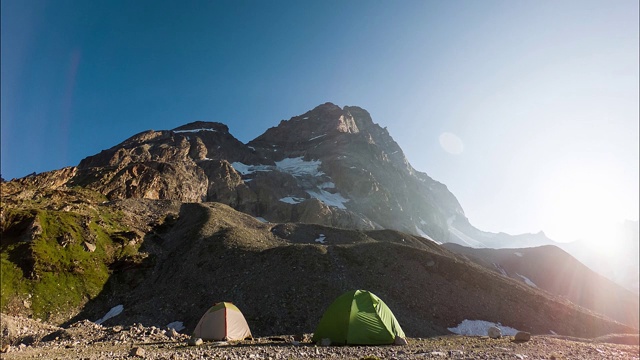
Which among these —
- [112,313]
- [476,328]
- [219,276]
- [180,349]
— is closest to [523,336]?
[476,328]

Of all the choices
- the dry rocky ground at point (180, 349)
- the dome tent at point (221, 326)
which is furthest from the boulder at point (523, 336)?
the dome tent at point (221, 326)

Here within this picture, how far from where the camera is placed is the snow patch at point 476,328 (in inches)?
1538

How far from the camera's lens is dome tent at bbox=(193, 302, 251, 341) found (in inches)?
1004

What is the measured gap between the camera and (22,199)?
71.6 meters

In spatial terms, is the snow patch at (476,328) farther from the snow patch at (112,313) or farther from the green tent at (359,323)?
the snow patch at (112,313)

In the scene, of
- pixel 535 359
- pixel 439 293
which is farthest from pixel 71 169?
pixel 535 359

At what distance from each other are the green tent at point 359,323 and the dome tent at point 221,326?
6.59 metres

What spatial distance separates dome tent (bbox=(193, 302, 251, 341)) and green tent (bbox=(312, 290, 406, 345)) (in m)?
6.59

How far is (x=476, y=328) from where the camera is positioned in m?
40.0

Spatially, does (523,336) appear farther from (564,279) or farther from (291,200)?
(291,200)

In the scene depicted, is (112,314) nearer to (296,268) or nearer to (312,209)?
(296,268)

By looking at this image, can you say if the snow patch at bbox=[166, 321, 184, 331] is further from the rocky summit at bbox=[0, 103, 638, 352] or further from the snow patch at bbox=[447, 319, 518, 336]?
the snow patch at bbox=[447, 319, 518, 336]

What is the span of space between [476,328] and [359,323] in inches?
953

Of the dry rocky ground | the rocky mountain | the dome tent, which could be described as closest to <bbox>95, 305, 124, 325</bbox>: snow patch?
the dry rocky ground
